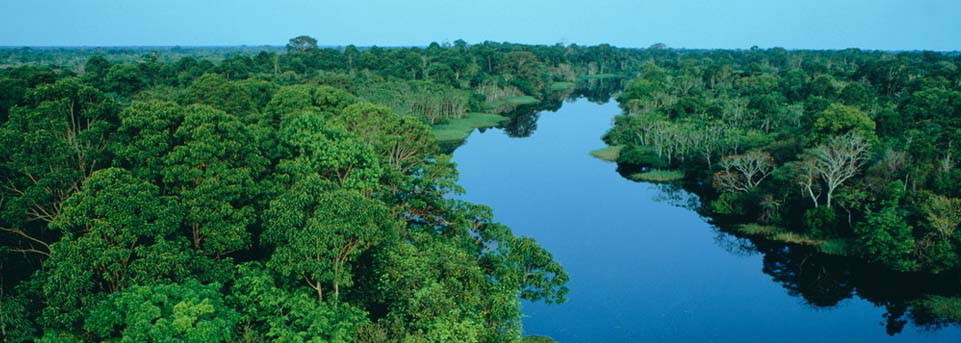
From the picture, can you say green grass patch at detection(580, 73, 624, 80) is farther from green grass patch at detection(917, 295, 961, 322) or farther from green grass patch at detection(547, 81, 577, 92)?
green grass patch at detection(917, 295, 961, 322)

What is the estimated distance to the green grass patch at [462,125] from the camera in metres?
84.0

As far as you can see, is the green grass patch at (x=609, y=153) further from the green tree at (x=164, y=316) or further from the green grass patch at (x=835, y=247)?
the green tree at (x=164, y=316)

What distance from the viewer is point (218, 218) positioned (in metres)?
22.4

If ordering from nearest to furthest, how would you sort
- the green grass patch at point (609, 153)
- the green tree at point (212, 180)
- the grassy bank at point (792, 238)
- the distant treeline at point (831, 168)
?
1. the green tree at point (212, 180)
2. the distant treeline at point (831, 168)
3. the grassy bank at point (792, 238)
4. the green grass patch at point (609, 153)

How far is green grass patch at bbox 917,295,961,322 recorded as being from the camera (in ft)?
103

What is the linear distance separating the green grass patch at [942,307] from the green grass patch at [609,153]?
3968cm

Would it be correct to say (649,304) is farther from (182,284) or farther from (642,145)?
(642,145)

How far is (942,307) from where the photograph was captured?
3183 centimetres

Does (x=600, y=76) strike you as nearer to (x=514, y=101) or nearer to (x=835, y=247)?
(x=514, y=101)

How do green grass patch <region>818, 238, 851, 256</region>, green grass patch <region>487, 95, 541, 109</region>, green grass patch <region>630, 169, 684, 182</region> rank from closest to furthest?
green grass patch <region>818, 238, 851, 256</region>
green grass patch <region>630, 169, 684, 182</region>
green grass patch <region>487, 95, 541, 109</region>

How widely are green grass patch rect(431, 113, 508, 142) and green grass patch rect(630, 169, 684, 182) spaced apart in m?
27.2

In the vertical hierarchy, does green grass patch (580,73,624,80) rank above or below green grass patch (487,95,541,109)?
above

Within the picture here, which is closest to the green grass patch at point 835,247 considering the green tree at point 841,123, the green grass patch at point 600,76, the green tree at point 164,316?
the green tree at point 841,123

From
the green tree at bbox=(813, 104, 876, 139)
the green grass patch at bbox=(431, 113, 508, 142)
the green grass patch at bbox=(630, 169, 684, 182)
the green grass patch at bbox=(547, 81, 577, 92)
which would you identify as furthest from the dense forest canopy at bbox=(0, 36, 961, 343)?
the green grass patch at bbox=(547, 81, 577, 92)
